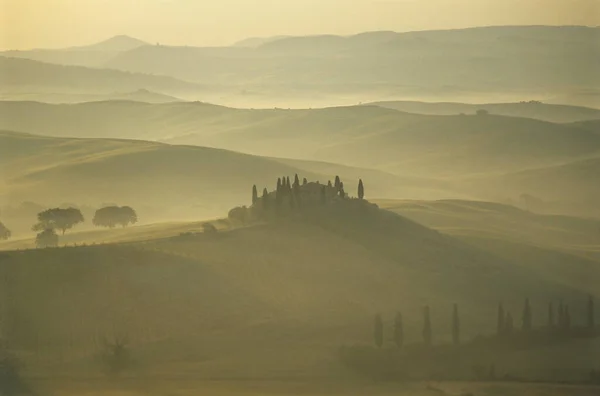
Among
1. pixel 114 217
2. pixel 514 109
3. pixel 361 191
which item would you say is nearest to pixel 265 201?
pixel 361 191

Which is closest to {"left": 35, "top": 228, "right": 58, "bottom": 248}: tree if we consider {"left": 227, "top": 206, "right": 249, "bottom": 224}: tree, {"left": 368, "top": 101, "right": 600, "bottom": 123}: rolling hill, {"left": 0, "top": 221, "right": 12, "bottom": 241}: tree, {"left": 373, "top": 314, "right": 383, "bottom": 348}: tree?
{"left": 0, "top": 221, "right": 12, "bottom": 241}: tree

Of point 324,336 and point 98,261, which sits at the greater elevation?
point 98,261

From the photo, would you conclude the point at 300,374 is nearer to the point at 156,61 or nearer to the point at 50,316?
the point at 50,316

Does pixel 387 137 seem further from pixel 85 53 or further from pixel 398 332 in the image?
pixel 398 332

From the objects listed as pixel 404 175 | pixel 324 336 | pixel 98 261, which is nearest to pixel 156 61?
pixel 404 175

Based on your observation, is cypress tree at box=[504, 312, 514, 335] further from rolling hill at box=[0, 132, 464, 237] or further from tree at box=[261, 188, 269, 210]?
rolling hill at box=[0, 132, 464, 237]

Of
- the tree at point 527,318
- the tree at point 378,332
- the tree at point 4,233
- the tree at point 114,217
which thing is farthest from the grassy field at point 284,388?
the tree at point 114,217
